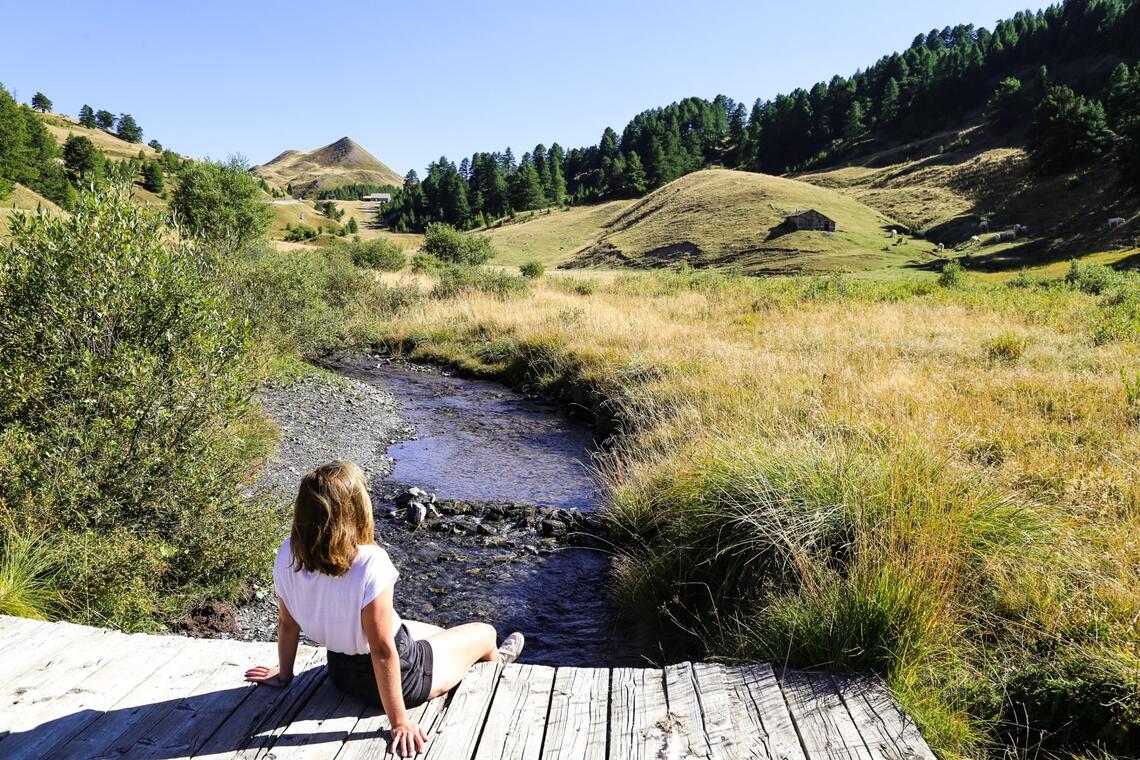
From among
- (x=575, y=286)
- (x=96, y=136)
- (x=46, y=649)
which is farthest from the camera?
(x=96, y=136)

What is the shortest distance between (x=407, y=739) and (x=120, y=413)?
13.3ft

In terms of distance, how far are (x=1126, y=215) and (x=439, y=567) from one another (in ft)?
190

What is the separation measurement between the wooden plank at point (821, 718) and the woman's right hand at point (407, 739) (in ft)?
5.38

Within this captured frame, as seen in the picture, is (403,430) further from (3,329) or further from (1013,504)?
(1013,504)

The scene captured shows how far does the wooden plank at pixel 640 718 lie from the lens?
2875 millimetres

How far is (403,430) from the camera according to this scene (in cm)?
1340

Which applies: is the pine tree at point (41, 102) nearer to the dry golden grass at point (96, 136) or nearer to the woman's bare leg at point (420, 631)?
the dry golden grass at point (96, 136)

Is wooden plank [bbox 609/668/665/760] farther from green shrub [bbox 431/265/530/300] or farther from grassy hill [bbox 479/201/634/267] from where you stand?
grassy hill [bbox 479/201/634/267]

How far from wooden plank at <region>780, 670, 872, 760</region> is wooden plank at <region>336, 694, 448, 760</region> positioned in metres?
1.64

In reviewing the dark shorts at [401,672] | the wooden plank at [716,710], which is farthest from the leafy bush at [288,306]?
the wooden plank at [716,710]

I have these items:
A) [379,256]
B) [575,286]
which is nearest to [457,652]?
[575,286]

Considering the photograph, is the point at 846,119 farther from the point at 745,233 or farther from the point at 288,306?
the point at 288,306

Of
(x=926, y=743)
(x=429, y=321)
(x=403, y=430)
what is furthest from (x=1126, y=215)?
(x=926, y=743)

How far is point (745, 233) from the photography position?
200ft
